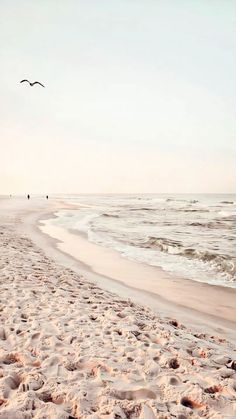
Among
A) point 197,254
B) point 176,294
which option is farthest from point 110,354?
point 197,254

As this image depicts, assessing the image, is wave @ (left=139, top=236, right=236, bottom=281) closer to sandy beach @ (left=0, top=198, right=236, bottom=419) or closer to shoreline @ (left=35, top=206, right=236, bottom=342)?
shoreline @ (left=35, top=206, right=236, bottom=342)

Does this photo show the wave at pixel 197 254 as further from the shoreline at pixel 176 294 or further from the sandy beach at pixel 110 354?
the sandy beach at pixel 110 354

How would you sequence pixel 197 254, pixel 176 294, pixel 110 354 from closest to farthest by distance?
pixel 110 354 → pixel 176 294 → pixel 197 254

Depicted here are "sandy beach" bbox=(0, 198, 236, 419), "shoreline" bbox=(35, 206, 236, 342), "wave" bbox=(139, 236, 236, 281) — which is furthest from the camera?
"wave" bbox=(139, 236, 236, 281)

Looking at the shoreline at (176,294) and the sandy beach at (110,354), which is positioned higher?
the sandy beach at (110,354)

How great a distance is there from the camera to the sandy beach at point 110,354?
3680 millimetres

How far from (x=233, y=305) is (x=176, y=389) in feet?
17.5

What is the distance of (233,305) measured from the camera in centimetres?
868

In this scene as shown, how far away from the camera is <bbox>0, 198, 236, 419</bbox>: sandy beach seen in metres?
3.68

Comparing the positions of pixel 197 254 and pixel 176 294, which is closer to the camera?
pixel 176 294

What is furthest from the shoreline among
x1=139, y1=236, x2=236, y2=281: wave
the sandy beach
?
x1=139, y1=236, x2=236, y2=281: wave

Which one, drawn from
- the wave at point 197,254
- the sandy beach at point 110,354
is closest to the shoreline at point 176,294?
the sandy beach at point 110,354

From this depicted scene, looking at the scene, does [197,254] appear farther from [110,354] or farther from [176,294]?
[110,354]

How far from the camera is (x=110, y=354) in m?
4.91
